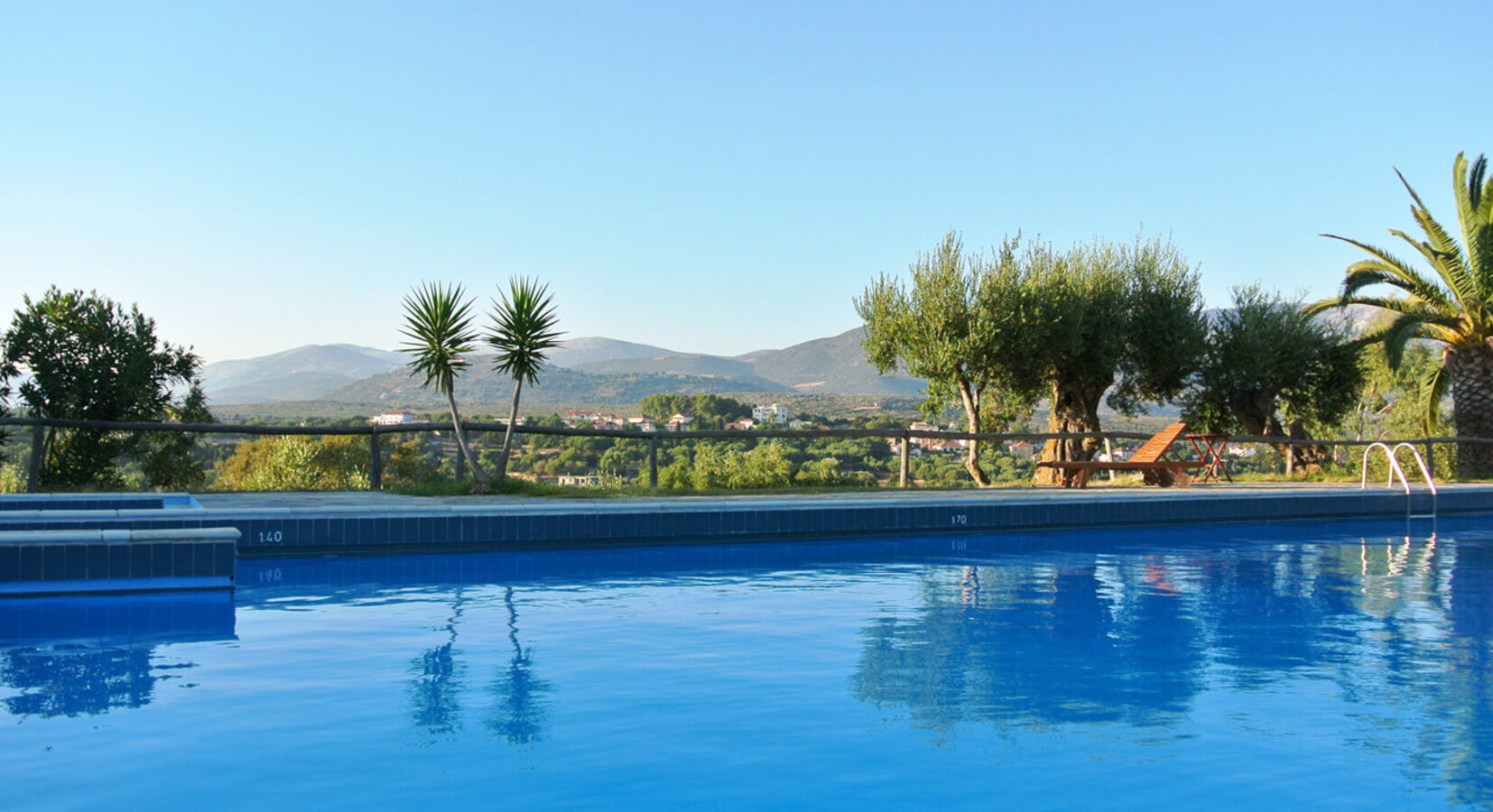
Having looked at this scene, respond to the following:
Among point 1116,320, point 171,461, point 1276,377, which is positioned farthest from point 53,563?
point 1276,377

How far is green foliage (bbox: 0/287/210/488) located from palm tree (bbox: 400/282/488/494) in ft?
10.2

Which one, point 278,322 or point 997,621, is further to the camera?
point 278,322

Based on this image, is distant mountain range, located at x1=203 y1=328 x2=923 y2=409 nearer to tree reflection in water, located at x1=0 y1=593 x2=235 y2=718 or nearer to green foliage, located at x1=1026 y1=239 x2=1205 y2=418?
green foliage, located at x1=1026 y1=239 x2=1205 y2=418

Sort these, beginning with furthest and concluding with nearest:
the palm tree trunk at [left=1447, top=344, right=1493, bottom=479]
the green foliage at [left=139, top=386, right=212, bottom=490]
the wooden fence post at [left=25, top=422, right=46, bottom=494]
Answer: the palm tree trunk at [left=1447, top=344, right=1493, bottom=479] → the green foliage at [left=139, top=386, right=212, bottom=490] → the wooden fence post at [left=25, top=422, right=46, bottom=494]

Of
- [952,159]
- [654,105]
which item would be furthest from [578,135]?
[952,159]

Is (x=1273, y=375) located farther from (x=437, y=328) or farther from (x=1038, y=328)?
(x=437, y=328)

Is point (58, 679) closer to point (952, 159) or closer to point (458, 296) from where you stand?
point (458, 296)

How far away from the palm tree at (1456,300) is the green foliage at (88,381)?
19330mm

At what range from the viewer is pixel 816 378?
12394 cm

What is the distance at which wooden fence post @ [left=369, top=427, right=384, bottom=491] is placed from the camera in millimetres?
12016

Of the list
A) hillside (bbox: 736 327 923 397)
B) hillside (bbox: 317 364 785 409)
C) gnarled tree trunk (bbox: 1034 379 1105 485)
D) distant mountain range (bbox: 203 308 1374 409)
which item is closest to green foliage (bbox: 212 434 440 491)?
distant mountain range (bbox: 203 308 1374 409)

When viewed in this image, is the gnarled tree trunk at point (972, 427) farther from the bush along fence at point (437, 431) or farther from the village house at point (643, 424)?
the village house at point (643, 424)

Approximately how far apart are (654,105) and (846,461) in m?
12.2

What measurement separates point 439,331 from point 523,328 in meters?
0.92
